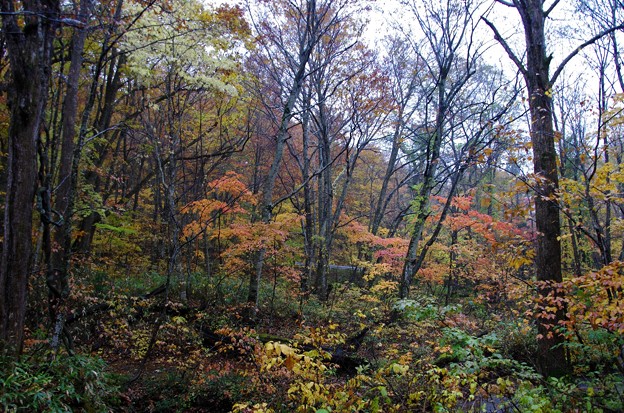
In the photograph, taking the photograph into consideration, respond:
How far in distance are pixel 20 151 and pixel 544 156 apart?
752 cm

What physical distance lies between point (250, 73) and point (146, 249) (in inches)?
391

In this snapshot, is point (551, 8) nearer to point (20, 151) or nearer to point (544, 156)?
point (544, 156)

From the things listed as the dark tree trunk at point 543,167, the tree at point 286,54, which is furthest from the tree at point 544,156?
the tree at point 286,54

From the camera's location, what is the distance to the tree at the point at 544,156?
6137 millimetres

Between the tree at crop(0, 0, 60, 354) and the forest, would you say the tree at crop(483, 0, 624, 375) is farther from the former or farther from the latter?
the tree at crop(0, 0, 60, 354)

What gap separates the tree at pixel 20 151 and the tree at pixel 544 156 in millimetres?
Result: 6773

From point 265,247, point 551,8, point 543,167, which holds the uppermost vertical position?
point 551,8

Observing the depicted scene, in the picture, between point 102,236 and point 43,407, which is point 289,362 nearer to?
point 43,407

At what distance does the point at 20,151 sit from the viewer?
4.06 meters

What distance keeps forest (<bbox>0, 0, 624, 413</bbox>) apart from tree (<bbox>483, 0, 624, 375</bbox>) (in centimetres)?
4

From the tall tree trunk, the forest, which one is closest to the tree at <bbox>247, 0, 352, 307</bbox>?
the forest

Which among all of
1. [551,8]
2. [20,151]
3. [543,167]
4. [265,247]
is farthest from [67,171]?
[551,8]

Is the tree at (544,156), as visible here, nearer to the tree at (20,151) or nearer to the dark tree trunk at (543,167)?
the dark tree trunk at (543,167)

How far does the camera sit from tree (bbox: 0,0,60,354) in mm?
4000
